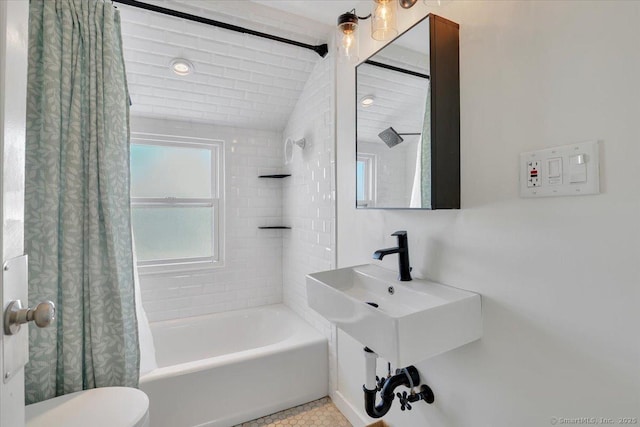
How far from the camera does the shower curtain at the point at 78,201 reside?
1323 mm

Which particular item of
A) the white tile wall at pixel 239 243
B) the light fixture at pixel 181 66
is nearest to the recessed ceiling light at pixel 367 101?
the light fixture at pixel 181 66

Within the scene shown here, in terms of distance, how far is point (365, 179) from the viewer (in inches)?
64.9

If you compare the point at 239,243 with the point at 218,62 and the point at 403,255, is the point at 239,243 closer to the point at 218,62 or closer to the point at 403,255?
the point at 218,62

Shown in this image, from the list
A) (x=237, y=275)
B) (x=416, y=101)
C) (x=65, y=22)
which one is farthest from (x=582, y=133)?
(x=237, y=275)

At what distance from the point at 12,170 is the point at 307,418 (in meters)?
1.98

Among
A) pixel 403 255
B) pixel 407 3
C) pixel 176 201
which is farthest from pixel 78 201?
pixel 407 3

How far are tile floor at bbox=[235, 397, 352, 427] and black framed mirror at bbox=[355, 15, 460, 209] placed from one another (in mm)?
1357

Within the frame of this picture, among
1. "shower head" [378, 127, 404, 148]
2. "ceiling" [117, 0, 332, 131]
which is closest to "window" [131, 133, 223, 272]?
"ceiling" [117, 0, 332, 131]

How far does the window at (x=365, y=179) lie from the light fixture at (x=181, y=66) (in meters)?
1.34

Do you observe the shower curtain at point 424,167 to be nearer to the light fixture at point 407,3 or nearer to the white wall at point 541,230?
the white wall at point 541,230

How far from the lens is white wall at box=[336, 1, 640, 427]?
2.49 feet

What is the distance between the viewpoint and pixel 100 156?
1440 millimetres

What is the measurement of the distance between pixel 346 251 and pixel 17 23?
1.64 m

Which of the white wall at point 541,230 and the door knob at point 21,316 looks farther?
the white wall at point 541,230
